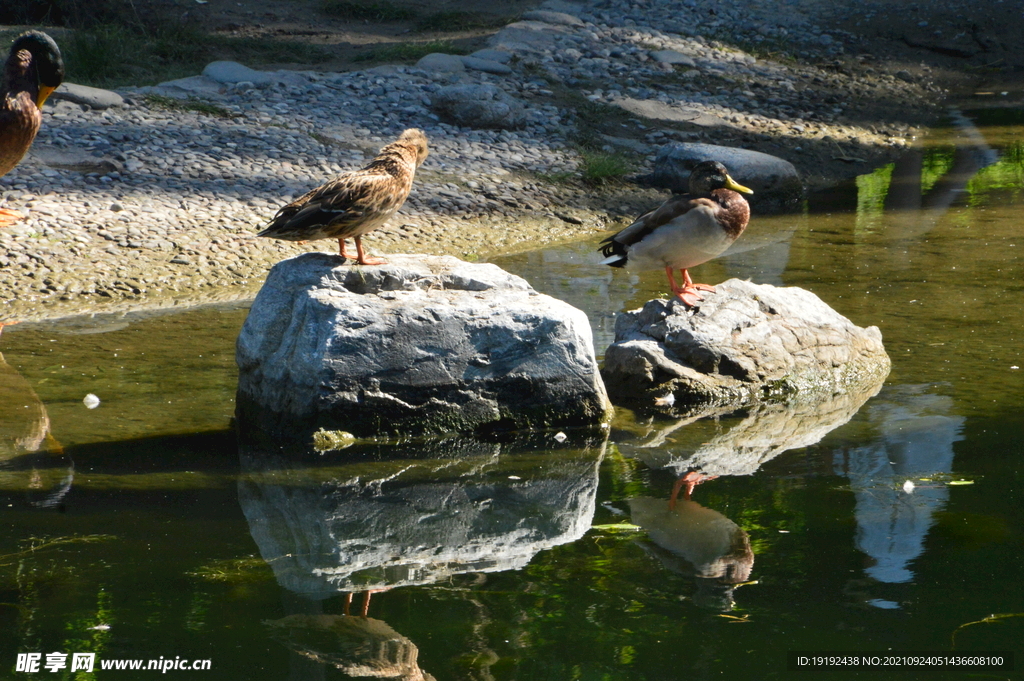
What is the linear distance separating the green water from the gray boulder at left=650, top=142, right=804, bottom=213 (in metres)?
4.00

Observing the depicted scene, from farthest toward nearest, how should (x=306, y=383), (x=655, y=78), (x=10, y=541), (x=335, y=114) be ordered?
(x=655, y=78), (x=335, y=114), (x=306, y=383), (x=10, y=541)

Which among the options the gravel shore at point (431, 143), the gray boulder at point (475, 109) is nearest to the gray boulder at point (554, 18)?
the gravel shore at point (431, 143)

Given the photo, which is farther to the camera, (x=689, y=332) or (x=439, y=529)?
(x=689, y=332)

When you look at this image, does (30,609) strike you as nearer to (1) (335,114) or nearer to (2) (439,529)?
(2) (439,529)

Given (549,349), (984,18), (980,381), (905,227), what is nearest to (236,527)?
(549,349)

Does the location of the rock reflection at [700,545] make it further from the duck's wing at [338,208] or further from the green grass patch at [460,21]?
the green grass patch at [460,21]

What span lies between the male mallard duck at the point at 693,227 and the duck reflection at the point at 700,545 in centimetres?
195

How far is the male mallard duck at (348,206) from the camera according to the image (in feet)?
18.1

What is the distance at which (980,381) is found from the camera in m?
5.92

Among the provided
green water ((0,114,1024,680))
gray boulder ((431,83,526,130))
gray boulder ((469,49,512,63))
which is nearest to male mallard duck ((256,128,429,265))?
green water ((0,114,1024,680))

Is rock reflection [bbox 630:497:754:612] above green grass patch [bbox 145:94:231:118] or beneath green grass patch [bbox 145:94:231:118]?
beneath

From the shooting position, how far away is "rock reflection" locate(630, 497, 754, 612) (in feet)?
12.4

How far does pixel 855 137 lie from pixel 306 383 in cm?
1000

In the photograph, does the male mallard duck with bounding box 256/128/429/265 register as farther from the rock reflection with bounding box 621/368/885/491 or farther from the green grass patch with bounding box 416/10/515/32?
the green grass patch with bounding box 416/10/515/32
